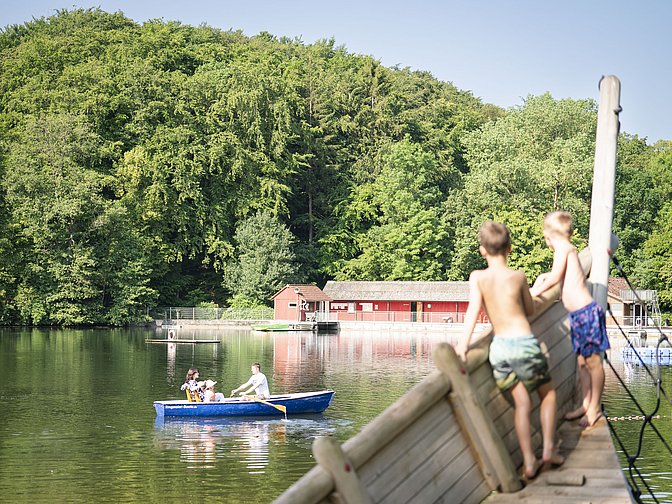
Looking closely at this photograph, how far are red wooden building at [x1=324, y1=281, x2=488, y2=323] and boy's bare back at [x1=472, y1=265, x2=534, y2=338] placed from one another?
6625cm

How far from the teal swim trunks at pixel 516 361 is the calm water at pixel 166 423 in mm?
12399

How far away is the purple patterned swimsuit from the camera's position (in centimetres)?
709

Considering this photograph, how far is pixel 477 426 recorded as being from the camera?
19.4ft

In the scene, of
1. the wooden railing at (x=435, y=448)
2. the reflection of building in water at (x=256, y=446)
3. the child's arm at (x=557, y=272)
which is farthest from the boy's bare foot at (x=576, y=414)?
the reflection of building in water at (x=256, y=446)

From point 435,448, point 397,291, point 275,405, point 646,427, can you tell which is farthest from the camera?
point 397,291

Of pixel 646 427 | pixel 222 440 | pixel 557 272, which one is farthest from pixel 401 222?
pixel 557 272

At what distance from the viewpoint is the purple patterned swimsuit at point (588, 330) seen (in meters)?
7.09

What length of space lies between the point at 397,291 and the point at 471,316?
68.7 m

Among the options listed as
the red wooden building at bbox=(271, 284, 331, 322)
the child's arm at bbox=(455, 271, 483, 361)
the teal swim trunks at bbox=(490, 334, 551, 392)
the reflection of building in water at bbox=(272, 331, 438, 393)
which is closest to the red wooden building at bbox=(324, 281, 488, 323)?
the red wooden building at bbox=(271, 284, 331, 322)

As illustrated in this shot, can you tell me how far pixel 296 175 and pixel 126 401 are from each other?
178ft

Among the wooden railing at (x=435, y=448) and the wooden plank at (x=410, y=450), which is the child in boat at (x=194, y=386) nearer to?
the wooden railing at (x=435, y=448)

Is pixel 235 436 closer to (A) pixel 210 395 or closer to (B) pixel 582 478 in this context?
(A) pixel 210 395

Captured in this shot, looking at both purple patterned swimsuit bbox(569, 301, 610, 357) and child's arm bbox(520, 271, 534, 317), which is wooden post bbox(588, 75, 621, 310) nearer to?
purple patterned swimsuit bbox(569, 301, 610, 357)

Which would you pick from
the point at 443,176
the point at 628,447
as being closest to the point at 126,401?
the point at 628,447
